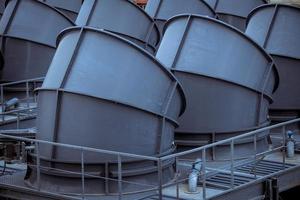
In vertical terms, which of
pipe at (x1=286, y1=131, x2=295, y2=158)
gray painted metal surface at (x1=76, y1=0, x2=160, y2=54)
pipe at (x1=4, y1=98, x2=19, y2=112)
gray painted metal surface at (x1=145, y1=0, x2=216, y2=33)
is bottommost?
pipe at (x1=286, y1=131, x2=295, y2=158)

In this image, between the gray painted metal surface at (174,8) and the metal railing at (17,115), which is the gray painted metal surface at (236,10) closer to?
the gray painted metal surface at (174,8)

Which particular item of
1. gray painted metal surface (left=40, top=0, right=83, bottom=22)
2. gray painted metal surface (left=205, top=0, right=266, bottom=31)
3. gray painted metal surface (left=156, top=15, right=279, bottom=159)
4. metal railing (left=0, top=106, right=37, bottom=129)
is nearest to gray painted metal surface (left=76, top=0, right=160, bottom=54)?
gray painted metal surface (left=205, top=0, right=266, bottom=31)

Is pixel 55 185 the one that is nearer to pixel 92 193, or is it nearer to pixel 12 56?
pixel 92 193

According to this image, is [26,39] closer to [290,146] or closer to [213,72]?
[213,72]

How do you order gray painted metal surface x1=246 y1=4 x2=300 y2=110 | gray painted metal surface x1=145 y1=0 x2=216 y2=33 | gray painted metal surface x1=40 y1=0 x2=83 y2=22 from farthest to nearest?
gray painted metal surface x1=40 y1=0 x2=83 y2=22 → gray painted metal surface x1=145 y1=0 x2=216 y2=33 → gray painted metal surface x1=246 y1=4 x2=300 y2=110

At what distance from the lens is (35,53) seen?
1722 cm

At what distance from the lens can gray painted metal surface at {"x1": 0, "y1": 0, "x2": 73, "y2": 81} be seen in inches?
672

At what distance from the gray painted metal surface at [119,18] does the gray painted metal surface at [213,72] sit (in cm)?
571

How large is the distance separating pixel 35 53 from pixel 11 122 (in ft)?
12.0

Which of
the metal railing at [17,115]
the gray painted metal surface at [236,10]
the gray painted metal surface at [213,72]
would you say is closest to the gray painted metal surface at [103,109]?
the gray painted metal surface at [213,72]

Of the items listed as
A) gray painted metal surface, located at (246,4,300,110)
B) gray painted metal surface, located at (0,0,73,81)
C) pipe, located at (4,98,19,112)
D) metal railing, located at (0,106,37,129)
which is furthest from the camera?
gray painted metal surface, located at (0,0,73,81)

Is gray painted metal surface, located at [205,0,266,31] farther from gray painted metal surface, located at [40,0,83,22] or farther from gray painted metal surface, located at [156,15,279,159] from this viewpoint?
gray painted metal surface, located at [156,15,279,159]

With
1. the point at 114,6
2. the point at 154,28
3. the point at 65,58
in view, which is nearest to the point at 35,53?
the point at 114,6

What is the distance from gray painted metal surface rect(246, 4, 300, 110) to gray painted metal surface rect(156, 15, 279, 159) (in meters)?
2.13
